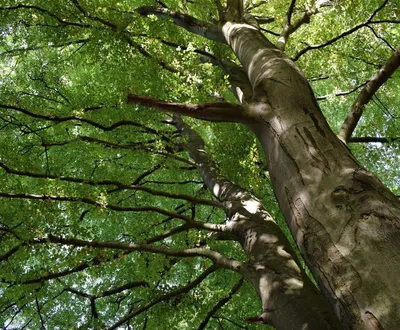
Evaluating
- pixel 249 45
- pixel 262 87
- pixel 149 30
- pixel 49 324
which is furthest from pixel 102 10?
pixel 49 324

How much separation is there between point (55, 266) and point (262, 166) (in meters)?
4.28

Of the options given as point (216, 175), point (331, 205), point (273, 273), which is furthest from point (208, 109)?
point (216, 175)

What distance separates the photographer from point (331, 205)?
1.78m

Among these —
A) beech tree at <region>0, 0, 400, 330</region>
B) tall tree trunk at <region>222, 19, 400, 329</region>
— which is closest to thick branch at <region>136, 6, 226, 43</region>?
beech tree at <region>0, 0, 400, 330</region>

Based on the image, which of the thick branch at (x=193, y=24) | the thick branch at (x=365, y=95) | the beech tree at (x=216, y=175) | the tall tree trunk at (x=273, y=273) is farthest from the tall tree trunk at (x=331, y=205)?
the thick branch at (x=193, y=24)

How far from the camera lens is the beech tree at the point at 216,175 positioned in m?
1.78

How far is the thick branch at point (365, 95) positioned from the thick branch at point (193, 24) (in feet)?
8.90

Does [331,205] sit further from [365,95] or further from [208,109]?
[365,95]

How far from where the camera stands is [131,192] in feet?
28.1

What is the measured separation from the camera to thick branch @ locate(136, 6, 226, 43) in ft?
17.9

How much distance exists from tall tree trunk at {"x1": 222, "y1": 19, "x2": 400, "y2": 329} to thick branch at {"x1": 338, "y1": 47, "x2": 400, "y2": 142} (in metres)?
0.43

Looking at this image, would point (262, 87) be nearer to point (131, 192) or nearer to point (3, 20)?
point (3, 20)

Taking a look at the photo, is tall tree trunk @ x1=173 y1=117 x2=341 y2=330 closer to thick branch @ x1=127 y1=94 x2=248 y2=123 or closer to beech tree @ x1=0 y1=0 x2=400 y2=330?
beech tree @ x1=0 y1=0 x2=400 y2=330

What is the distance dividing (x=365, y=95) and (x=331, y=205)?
1544 mm
